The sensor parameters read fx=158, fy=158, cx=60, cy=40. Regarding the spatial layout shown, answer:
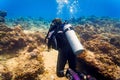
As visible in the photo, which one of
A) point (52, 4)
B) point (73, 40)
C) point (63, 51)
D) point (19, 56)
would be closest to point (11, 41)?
point (19, 56)

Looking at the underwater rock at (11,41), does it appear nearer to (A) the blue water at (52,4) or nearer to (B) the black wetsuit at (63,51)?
(B) the black wetsuit at (63,51)

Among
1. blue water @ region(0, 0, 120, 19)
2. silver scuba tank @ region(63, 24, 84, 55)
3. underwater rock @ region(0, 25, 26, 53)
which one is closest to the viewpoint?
silver scuba tank @ region(63, 24, 84, 55)

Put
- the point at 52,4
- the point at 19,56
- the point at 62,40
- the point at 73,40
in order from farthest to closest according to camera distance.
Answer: the point at 52,4 → the point at 19,56 → the point at 62,40 → the point at 73,40

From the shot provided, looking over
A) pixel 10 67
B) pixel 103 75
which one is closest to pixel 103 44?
pixel 103 75

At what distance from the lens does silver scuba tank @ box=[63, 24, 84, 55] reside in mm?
4515

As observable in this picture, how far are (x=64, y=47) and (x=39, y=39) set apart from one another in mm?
5417

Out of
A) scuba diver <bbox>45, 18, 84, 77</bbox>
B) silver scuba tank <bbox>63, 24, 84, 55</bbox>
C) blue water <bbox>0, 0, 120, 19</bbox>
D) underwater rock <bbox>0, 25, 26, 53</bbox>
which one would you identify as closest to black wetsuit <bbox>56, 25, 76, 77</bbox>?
scuba diver <bbox>45, 18, 84, 77</bbox>

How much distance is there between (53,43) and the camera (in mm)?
5027

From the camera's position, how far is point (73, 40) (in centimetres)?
468

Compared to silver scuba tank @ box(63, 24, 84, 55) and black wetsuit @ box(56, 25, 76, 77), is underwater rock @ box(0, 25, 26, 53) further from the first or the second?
silver scuba tank @ box(63, 24, 84, 55)

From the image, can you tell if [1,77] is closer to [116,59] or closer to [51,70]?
[51,70]

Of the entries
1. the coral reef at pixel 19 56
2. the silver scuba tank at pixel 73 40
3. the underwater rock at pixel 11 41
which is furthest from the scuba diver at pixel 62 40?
the underwater rock at pixel 11 41

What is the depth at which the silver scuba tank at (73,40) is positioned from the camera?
4.51m

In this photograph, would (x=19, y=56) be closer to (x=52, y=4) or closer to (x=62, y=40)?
(x=62, y=40)
